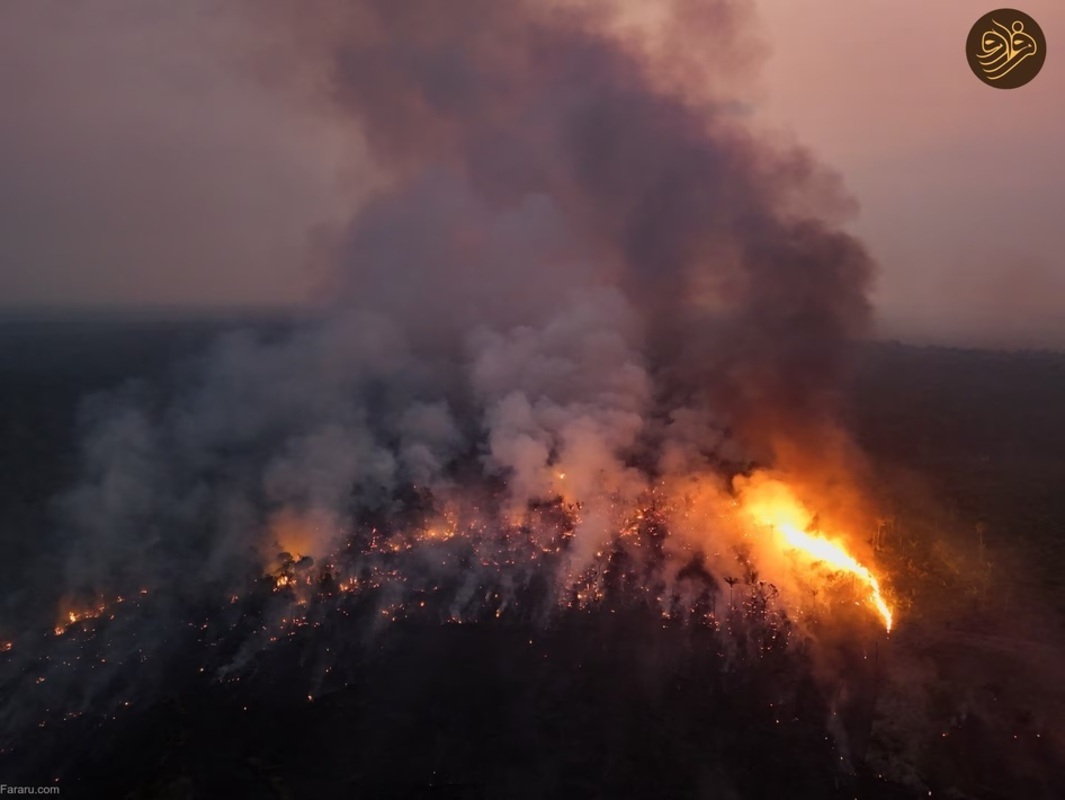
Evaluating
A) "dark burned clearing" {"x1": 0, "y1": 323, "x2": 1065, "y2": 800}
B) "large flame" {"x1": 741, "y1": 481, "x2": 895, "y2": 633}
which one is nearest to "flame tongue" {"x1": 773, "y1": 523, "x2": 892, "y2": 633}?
"large flame" {"x1": 741, "y1": 481, "x2": 895, "y2": 633}

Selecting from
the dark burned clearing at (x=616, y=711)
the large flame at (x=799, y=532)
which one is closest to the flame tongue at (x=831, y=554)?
the large flame at (x=799, y=532)

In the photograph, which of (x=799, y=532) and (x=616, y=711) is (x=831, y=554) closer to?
(x=799, y=532)

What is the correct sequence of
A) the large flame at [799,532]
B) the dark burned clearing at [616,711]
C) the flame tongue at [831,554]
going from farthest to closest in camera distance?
1. the large flame at [799,532]
2. the flame tongue at [831,554]
3. the dark burned clearing at [616,711]

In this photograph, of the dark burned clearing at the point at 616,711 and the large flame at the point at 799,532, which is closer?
the dark burned clearing at the point at 616,711

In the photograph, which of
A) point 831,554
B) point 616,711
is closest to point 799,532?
point 831,554

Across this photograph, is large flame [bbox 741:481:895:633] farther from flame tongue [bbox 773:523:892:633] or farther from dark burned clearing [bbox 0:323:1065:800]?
dark burned clearing [bbox 0:323:1065:800]

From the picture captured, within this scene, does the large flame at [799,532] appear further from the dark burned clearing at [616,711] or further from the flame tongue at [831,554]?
the dark burned clearing at [616,711]

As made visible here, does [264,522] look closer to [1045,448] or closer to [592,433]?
[592,433]

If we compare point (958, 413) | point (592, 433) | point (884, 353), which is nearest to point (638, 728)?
point (592, 433)
